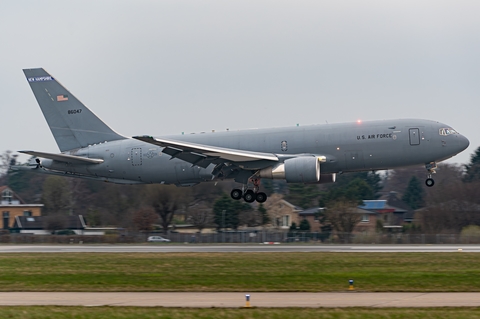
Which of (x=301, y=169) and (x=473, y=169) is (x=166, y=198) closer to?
(x=301, y=169)

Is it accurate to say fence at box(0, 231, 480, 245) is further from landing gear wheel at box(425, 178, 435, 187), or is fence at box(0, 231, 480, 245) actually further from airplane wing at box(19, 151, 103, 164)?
airplane wing at box(19, 151, 103, 164)

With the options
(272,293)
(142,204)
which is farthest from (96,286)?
(142,204)

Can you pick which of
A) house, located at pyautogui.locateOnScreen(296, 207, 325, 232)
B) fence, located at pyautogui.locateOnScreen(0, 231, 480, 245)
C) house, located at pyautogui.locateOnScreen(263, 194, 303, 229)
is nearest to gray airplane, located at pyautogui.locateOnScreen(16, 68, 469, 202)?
fence, located at pyautogui.locateOnScreen(0, 231, 480, 245)

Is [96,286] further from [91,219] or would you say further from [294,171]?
[91,219]

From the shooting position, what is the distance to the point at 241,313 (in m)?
19.3

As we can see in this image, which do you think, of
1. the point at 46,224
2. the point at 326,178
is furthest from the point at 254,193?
the point at 46,224

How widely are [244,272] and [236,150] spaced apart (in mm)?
15692

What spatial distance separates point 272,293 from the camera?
936 inches

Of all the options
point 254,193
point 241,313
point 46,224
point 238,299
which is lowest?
point 241,313

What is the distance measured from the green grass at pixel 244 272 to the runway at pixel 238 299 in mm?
1418

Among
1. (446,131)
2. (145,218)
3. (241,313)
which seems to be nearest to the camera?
(241,313)

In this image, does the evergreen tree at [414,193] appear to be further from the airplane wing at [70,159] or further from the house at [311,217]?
the airplane wing at [70,159]

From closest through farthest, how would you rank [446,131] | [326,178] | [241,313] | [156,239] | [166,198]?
[241,313], [446,131], [326,178], [156,239], [166,198]

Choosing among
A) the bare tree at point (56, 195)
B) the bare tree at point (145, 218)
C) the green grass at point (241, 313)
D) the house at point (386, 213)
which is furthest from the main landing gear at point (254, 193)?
the bare tree at point (56, 195)
